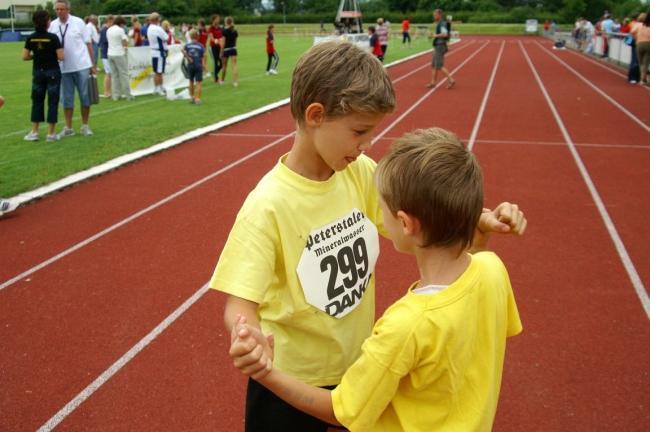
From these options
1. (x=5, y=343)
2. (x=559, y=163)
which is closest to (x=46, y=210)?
(x=5, y=343)

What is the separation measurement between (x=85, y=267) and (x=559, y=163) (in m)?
6.65

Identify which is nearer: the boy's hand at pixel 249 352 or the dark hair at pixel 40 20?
the boy's hand at pixel 249 352

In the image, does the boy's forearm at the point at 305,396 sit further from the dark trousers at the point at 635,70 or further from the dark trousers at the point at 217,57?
the dark trousers at the point at 635,70

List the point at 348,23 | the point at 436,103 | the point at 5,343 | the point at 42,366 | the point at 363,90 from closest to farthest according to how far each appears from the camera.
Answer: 1. the point at 363,90
2. the point at 42,366
3. the point at 5,343
4. the point at 436,103
5. the point at 348,23

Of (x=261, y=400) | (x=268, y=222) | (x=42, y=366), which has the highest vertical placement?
(x=268, y=222)

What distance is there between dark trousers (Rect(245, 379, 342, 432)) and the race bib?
0.31 meters

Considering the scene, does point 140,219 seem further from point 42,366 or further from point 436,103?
point 436,103

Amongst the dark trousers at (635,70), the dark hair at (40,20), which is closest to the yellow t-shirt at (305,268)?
the dark hair at (40,20)

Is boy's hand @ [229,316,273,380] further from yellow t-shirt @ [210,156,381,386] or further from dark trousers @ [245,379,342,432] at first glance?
dark trousers @ [245,379,342,432]

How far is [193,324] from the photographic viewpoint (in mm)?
4328

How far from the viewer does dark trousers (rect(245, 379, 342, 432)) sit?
1.81m

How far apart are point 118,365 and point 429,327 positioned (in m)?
3.07

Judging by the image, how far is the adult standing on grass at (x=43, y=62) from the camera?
30.6 feet

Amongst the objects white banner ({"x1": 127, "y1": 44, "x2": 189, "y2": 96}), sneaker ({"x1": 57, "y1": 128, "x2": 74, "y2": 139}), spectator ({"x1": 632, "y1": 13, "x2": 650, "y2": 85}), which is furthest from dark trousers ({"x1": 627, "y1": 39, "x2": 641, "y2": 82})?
sneaker ({"x1": 57, "y1": 128, "x2": 74, "y2": 139})
